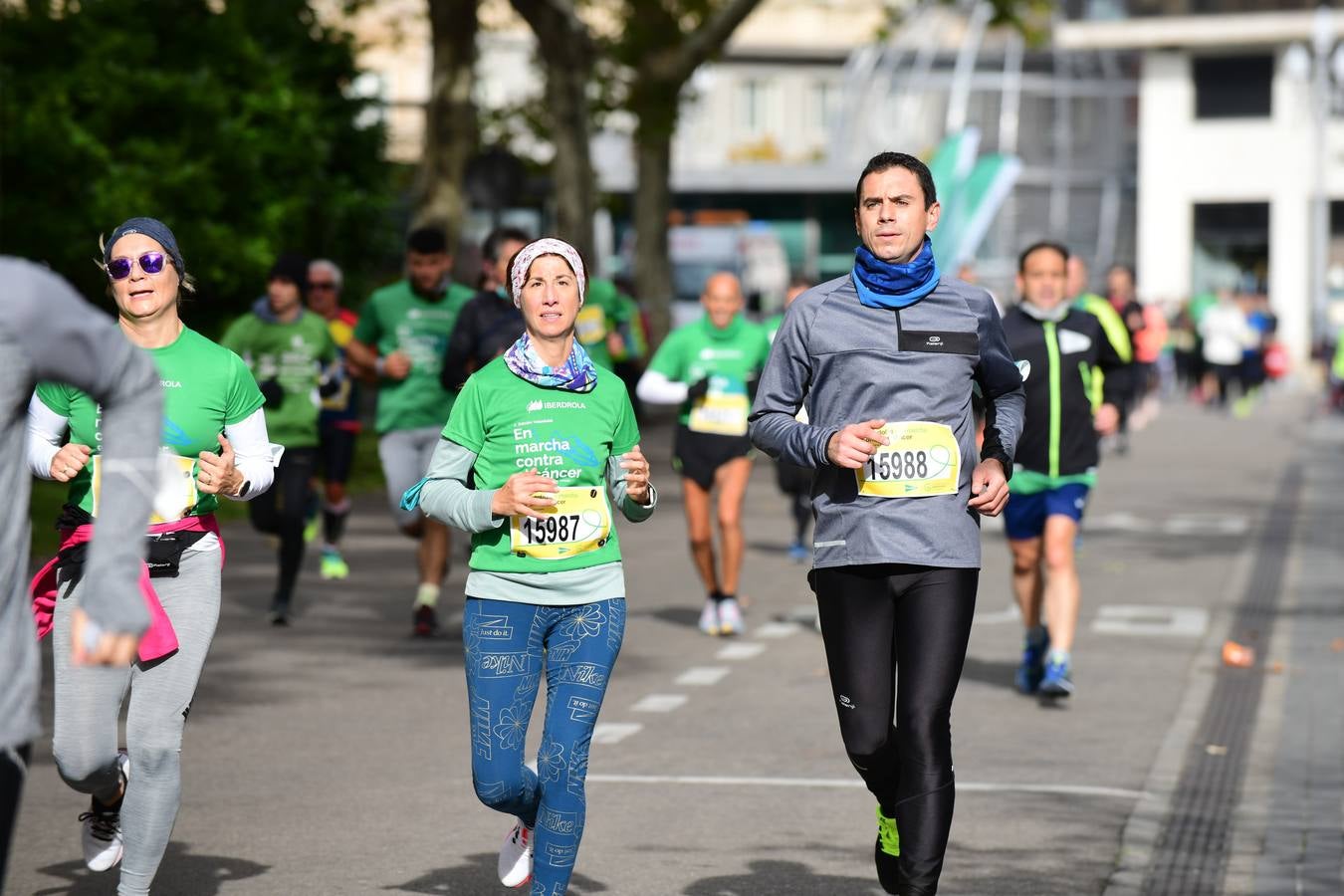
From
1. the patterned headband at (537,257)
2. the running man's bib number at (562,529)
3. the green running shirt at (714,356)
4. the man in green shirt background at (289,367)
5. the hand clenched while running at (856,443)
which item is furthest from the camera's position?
the man in green shirt background at (289,367)

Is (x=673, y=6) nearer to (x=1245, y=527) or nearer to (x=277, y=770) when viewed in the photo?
(x=1245, y=527)

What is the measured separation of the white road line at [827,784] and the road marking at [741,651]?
3120 mm

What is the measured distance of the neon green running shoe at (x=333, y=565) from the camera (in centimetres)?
1455

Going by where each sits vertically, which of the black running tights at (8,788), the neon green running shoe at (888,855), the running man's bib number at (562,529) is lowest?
the neon green running shoe at (888,855)

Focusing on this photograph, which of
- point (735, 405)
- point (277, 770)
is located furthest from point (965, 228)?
point (277, 770)

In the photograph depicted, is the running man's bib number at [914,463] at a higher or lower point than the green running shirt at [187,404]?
lower

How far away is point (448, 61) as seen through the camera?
949 inches

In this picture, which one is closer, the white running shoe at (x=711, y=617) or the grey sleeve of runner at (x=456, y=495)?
the grey sleeve of runner at (x=456, y=495)

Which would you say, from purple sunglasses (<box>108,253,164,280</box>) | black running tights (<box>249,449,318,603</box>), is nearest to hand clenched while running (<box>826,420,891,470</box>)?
purple sunglasses (<box>108,253,164,280</box>)

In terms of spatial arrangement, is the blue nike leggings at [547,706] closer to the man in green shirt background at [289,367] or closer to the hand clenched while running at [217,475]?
the hand clenched while running at [217,475]

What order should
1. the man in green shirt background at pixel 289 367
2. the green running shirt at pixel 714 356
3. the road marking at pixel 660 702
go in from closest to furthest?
1. the road marking at pixel 660 702
2. the green running shirt at pixel 714 356
3. the man in green shirt background at pixel 289 367

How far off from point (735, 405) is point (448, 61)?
12889mm

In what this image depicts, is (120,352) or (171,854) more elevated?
(120,352)

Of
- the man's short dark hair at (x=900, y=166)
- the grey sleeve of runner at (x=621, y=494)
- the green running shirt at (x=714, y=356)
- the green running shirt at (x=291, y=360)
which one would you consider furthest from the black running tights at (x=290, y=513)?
the man's short dark hair at (x=900, y=166)
